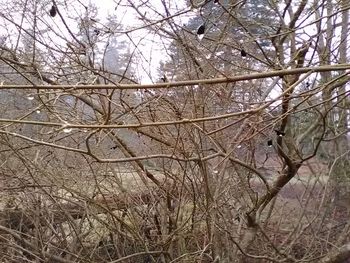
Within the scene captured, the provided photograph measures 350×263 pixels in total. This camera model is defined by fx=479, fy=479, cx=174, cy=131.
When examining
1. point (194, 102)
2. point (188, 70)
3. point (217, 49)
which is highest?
point (217, 49)

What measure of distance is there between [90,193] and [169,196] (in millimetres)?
987

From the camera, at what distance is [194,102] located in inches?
193

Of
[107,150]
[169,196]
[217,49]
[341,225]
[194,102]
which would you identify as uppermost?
[217,49]

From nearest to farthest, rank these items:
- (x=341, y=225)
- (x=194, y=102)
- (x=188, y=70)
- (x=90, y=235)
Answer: (x=194, y=102), (x=188, y=70), (x=90, y=235), (x=341, y=225)

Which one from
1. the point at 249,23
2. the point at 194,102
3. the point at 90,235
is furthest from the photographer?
the point at 90,235

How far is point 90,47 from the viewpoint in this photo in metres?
5.62

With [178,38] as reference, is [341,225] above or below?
below

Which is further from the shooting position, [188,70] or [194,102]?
[188,70]

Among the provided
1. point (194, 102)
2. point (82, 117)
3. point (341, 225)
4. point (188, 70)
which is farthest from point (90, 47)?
point (341, 225)

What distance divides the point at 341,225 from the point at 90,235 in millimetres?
3880

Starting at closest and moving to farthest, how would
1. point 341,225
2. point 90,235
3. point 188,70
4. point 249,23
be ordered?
point 188,70, point 249,23, point 90,235, point 341,225

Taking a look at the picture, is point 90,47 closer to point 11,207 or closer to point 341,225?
point 11,207

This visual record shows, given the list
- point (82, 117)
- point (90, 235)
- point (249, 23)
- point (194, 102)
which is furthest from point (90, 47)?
point (90, 235)

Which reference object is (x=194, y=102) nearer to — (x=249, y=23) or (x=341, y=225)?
(x=249, y=23)
